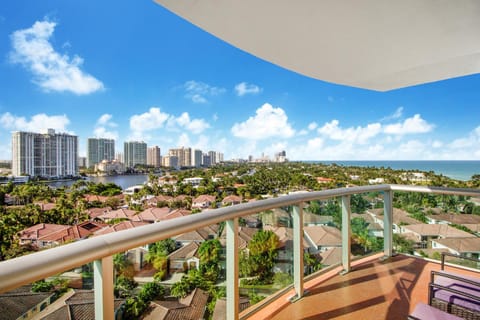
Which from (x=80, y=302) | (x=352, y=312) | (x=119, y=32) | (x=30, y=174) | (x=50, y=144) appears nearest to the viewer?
(x=80, y=302)

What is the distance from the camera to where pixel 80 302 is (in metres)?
1.02

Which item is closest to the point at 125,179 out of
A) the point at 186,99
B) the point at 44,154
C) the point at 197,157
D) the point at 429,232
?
the point at 44,154

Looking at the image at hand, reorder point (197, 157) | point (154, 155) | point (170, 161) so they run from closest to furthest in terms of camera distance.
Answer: point (170, 161), point (154, 155), point (197, 157)

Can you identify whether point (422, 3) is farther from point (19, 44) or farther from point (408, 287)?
point (19, 44)

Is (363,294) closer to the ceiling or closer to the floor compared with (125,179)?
closer to the ceiling

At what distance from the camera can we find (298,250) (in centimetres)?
251

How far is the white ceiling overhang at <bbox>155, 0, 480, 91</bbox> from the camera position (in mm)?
2387

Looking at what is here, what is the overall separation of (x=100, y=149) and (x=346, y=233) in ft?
152

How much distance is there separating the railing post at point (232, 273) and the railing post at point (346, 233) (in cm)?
172

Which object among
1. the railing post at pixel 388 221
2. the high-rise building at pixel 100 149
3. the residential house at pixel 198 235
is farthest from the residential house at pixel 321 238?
the high-rise building at pixel 100 149

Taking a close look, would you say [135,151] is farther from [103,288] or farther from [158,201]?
[103,288]

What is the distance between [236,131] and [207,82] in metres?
13.4

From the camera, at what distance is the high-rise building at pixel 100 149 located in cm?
4056

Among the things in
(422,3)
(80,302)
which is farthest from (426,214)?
(80,302)
